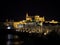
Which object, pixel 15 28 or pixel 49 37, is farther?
pixel 15 28

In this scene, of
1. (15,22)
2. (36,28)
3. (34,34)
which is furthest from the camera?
(15,22)

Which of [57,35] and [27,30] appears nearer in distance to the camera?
[57,35]

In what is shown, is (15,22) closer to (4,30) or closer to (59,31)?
(4,30)

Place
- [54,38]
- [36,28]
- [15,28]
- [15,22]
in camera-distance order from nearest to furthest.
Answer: [54,38] < [36,28] < [15,28] < [15,22]

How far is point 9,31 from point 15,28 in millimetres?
3398

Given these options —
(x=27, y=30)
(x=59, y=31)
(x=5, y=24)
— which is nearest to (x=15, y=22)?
(x=5, y=24)

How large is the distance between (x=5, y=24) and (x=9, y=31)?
9.86 ft

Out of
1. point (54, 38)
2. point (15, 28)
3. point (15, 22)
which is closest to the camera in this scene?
point (54, 38)

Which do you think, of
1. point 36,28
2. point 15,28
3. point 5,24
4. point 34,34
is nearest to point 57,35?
point 34,34

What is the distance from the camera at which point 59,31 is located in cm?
5191

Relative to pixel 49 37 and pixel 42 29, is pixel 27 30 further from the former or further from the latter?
pixel 49 37

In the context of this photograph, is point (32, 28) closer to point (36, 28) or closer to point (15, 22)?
point (36, 28)

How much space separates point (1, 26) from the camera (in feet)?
269

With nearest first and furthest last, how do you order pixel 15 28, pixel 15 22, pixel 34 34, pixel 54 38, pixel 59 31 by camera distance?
1. pixel 54 38
2. pixel 59 31
3. pixel 34 34
4. pixel 15 28
5. pixel 15 22
